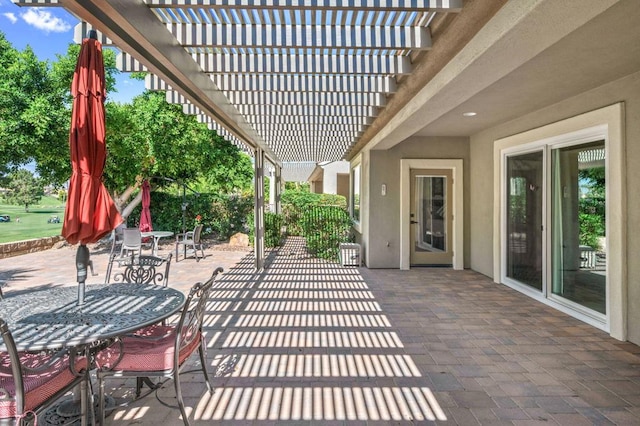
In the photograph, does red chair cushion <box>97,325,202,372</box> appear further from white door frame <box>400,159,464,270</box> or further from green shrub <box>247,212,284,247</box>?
green shrub <box>247,212,284,247</box>

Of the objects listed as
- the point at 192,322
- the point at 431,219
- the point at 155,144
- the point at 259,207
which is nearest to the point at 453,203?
the point at 431,219

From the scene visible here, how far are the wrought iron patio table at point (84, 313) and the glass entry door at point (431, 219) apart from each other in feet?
19.0

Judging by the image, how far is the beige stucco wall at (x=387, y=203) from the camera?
7465mm

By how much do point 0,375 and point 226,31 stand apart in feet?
9.18

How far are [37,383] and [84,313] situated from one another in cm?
47

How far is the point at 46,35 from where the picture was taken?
388 inches

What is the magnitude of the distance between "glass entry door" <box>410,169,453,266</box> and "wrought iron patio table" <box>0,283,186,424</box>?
19.0 feet

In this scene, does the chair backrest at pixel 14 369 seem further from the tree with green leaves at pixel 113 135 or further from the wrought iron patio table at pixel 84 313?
the tree with green leaves at pixel 113 135

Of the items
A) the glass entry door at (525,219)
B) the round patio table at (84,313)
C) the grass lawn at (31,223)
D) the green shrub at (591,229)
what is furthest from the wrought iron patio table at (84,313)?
the grass lawn at (31,223)

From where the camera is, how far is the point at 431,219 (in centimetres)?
765

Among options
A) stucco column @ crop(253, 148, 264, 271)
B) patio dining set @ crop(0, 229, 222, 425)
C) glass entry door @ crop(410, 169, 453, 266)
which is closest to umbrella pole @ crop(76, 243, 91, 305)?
patio dining set @ crop(0, 229, 222, 425)

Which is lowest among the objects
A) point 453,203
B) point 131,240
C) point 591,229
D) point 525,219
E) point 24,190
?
point 131,240

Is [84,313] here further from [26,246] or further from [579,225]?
[26,246]

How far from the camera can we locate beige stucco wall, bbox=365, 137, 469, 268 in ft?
24.5
